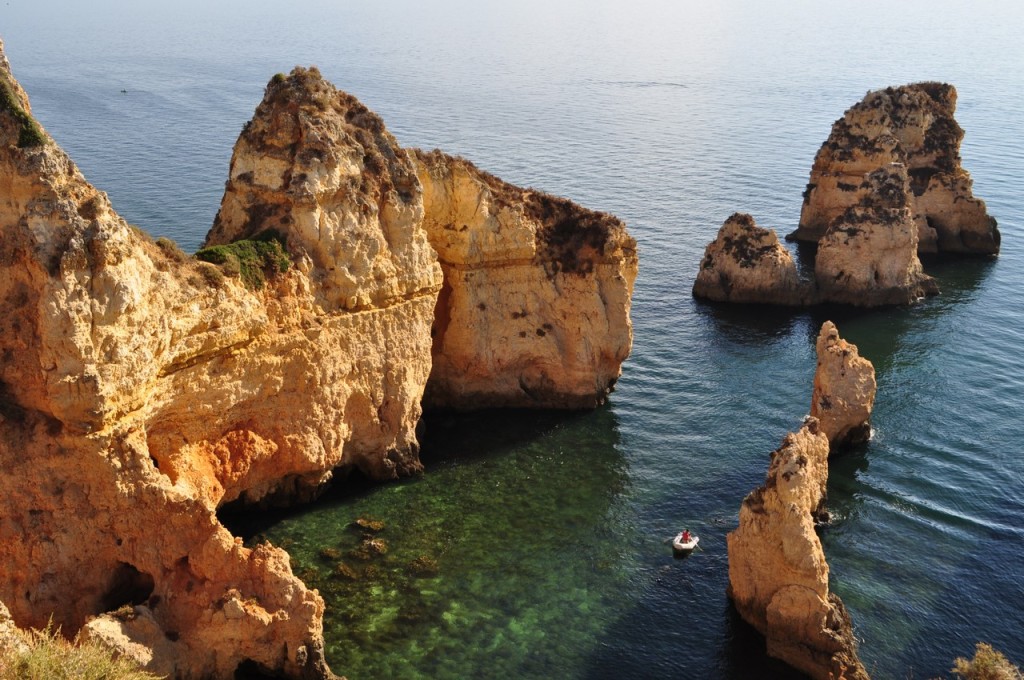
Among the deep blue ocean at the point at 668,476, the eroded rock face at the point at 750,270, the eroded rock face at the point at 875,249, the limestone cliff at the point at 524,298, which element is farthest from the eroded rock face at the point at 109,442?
the eroded rock face at the point at 875,249

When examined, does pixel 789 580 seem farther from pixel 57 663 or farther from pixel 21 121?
pixel 21 121

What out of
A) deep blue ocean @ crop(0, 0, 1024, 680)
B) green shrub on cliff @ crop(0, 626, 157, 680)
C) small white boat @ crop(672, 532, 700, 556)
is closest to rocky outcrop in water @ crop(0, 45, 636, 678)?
green shrub on cliff @ crop(0, 626, 157, 680)

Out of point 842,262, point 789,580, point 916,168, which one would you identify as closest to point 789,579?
point 789,580

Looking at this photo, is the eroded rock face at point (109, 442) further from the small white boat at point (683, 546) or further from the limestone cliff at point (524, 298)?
the limestone cliff at point (524, 298)

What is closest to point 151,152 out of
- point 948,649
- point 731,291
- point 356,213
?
point 731,291

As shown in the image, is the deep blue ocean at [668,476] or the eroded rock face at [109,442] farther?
the deep blue ocean at [668,476]

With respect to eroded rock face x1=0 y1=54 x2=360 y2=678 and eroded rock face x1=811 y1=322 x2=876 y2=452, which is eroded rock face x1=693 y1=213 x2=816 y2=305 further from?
eroded rock face x1=0 y1=54 x2=360 y2=678
